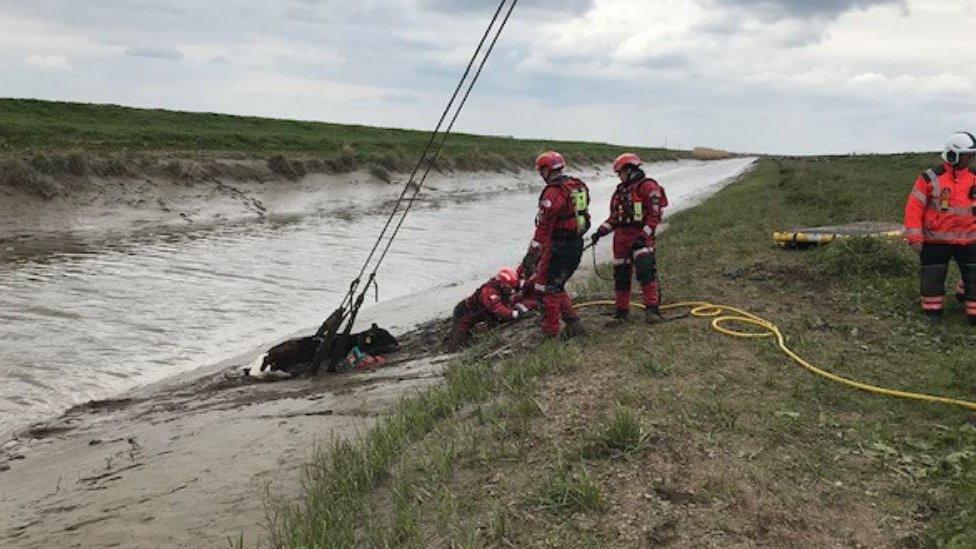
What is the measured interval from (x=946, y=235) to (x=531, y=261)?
15.6 ft

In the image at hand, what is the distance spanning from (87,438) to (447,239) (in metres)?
16.5

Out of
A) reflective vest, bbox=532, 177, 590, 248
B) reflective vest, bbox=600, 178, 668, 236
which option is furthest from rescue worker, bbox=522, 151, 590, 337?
reflective vest, bbox=600, 178, 668, 236

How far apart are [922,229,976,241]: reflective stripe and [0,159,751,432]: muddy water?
7389 millimetres

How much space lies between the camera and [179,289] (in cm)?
1355

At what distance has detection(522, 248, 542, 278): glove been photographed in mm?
9180

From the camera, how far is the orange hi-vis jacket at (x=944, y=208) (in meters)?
8.62

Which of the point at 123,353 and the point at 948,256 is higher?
the point at 948,256

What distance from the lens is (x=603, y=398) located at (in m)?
6.15

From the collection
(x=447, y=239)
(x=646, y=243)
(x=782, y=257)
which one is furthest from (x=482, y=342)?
(x=447, y=239)

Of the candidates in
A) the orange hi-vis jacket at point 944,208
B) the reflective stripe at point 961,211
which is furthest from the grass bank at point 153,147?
the reflective stripe at point 961,211

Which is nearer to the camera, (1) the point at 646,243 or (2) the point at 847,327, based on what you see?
(2) the point at 847,327

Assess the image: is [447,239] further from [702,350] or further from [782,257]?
[702,350]

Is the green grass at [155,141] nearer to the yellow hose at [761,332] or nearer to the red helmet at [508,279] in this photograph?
the red helmet at [508,279]

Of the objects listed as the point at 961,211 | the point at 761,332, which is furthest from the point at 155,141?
the point at 961,211
